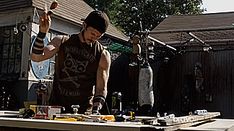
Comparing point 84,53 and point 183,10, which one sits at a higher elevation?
point 183,10

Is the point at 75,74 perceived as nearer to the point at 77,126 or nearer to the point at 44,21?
the point at 44,21

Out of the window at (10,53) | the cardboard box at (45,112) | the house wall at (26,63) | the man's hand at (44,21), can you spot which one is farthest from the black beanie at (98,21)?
the window at (10,53)

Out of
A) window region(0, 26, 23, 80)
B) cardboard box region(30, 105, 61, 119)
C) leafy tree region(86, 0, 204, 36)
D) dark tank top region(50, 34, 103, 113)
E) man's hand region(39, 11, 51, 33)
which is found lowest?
cardboard box region(30, 105, 61, 119)

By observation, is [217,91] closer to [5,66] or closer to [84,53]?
[5,66]

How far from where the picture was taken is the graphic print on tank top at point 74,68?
8.76 feet

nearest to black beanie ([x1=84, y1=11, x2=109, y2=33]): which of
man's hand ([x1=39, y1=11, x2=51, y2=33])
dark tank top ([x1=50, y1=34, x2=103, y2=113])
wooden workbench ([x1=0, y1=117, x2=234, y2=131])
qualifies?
dark tank top ([x1=50, y1=34, x2=103, y2=113])

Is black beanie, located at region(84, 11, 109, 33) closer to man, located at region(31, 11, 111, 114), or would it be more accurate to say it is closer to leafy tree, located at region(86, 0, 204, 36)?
man, located at region(31, 11, 111, 114)

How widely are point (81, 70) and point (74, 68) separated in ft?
0.18

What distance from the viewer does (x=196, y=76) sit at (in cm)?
1241

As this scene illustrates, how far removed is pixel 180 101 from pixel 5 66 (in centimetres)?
622

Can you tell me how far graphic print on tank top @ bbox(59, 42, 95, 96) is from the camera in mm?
2671

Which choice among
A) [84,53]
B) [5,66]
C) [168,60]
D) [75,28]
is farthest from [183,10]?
[84,53]

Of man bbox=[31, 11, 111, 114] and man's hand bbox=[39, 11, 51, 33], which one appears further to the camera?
man bbox=[31, 11, 111, 114]

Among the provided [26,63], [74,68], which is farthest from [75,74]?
[26,63]
